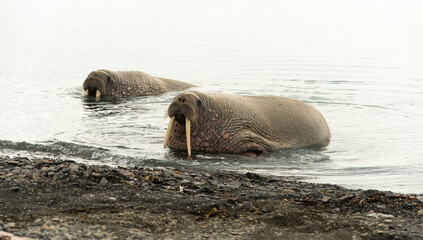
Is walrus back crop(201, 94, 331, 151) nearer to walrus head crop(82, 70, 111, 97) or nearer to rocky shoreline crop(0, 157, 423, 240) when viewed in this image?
rocky shoreline crop(0, 157, 423, 240)

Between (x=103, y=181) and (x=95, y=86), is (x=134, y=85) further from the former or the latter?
(x=103, y=181)

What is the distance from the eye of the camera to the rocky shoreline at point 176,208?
5812mm

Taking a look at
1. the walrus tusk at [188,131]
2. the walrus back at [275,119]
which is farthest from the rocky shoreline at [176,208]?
the walrus back at [275,119]

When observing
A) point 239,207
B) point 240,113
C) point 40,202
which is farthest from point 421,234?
point 240,113

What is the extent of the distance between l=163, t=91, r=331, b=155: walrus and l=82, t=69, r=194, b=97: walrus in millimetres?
6223

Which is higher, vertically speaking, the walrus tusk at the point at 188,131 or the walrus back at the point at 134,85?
the walrus back at the point at 134,85

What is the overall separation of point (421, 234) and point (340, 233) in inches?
32.1

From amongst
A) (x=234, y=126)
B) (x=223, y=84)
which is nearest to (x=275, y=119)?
(x=234, y=126)

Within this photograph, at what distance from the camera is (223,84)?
19.9 meters

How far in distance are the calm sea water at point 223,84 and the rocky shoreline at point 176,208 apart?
7.19 ft

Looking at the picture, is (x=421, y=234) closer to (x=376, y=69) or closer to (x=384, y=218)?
(x=384, y=218)

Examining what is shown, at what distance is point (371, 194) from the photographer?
7.37 meters

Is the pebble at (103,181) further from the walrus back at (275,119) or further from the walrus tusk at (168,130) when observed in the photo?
the walrus back at (275,119)

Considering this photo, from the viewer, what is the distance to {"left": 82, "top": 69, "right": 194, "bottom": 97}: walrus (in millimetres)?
17078
